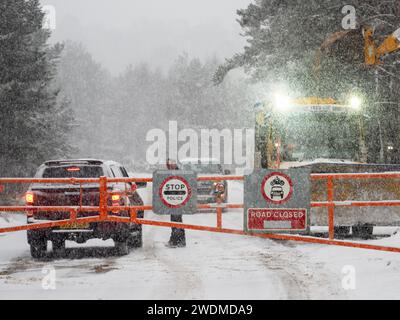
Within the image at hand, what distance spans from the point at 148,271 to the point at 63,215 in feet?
7.29

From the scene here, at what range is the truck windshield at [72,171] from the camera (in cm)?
1209

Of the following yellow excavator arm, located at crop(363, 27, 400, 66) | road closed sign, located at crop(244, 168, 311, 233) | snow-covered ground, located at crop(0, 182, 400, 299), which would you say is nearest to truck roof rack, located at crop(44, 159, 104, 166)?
snow-covered ground, located at crop(0, 182, 400, 299)

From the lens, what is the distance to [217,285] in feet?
28.1

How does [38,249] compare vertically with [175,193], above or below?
below

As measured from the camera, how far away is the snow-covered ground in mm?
8008

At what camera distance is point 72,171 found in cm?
1217

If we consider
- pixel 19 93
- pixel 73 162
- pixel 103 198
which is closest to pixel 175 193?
pixel 103 198

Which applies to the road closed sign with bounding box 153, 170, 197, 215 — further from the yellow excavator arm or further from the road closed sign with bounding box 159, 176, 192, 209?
the yellow excavator arm

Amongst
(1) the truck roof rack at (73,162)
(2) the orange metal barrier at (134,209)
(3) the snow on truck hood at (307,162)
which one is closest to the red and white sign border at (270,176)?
(2) the orange metal barrier at (134,209)

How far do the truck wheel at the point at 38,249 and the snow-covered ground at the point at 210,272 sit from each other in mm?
293

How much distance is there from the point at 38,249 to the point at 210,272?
3.63 meters

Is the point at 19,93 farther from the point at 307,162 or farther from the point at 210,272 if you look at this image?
the point at 210,272

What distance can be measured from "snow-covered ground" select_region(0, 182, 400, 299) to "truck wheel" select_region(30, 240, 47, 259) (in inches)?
11.5

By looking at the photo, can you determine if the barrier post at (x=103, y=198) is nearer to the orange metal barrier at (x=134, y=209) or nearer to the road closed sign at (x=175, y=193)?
the orange metal barrier at (x=134, y=209)
